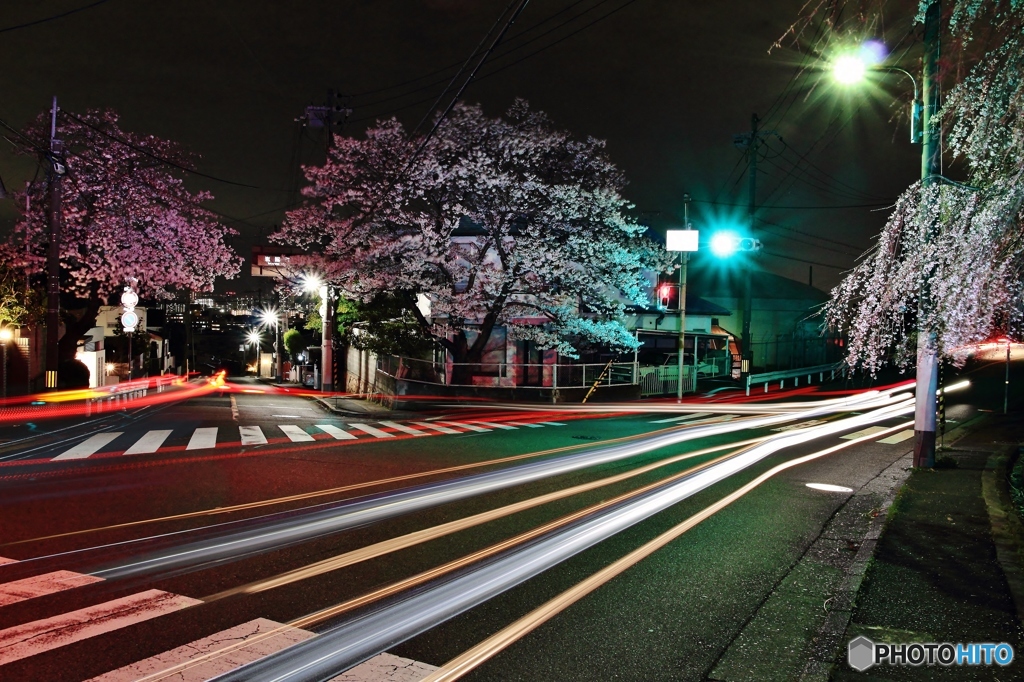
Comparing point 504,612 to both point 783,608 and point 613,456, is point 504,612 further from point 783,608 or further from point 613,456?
point 613,456

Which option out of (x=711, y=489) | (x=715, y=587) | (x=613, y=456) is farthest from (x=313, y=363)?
(x=715, y=587)

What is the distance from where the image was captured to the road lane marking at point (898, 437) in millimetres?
17984

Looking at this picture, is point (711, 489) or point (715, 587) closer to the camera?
point (715, 587)

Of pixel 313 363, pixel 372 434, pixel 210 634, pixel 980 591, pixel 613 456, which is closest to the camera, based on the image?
pixel 210 634

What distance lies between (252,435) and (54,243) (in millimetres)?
13042

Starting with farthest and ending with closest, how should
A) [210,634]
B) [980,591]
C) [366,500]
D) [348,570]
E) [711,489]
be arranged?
1. [711,489]
2. [366,500]
3. [348,570]
4. [980,591]
5. [210,634]

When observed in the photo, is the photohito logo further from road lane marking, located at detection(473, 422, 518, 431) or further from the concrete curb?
road lane marking, located at detection(473, 422, 518, 431)

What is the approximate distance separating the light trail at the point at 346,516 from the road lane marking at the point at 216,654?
188 cm

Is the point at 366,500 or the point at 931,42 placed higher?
the point at 931,42

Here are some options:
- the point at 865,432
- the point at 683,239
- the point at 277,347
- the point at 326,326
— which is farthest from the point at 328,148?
the point at 277,347

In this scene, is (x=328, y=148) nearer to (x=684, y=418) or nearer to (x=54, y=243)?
(x=54, y=243)

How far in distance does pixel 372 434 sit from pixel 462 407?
340 inches

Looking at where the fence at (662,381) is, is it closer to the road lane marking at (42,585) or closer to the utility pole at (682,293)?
the utility pole at (682,293)

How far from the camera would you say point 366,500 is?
392 inches
